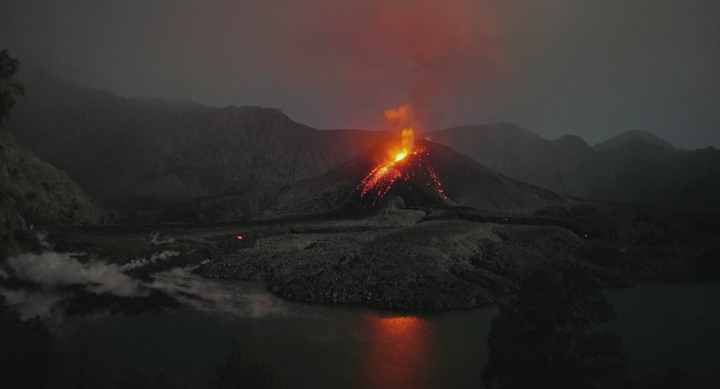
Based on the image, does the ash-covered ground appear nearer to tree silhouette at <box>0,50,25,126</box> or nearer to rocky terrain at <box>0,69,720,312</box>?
rocky terrain at <box>0,69,720,312</box>

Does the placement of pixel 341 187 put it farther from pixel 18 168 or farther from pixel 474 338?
pixel 474 338

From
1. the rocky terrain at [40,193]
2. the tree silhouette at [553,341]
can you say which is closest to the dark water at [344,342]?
the tree silhouette at [553,341]

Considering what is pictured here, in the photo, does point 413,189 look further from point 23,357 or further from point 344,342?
point 23,357

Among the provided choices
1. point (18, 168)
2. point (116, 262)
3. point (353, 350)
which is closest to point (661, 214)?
point (353, 350)

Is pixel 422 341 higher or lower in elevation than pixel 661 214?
lower

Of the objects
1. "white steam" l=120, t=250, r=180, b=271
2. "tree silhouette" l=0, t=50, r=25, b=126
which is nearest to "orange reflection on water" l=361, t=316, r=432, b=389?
"white steam" l=120, t=250, r=180, b=271

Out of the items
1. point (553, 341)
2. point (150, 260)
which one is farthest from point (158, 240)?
point (553, 341)

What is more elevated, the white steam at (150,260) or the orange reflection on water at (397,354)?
the white steam at (150,260)

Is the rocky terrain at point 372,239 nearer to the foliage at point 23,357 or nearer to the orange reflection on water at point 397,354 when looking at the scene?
the orange reflection on water at point 397,354
